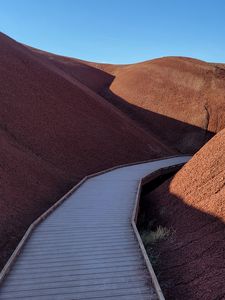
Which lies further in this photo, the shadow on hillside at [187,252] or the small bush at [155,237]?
the small bush at [155,237]

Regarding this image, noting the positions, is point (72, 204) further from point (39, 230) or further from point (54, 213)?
point (39, 230)

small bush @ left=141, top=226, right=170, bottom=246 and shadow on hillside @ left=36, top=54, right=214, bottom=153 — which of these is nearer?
small bush @ left=141, top=226, right=170, bottom=246

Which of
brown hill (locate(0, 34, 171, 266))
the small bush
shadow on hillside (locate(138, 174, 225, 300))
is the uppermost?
shadow on hillside (locate(138, 174, 225, 300))

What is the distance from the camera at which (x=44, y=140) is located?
1107 inches

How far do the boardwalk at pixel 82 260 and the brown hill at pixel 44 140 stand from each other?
1322mm

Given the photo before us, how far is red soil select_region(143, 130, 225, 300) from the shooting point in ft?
30.8

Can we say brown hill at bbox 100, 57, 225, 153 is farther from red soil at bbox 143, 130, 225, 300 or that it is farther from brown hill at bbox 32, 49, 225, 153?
red soil at bbox 143, 130, 225, 300

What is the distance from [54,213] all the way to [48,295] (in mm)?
6477

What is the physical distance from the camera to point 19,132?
27656 millimetres

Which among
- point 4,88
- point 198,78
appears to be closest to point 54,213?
point 4,88

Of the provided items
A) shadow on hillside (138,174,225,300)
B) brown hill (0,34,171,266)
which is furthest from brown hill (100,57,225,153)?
shadow on hillside (138,174,225,300)

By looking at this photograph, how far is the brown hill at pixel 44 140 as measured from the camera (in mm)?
15961

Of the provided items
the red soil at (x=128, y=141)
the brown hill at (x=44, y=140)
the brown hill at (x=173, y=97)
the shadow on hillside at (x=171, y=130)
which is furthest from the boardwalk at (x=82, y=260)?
the brown hill at (x=173, y=97)

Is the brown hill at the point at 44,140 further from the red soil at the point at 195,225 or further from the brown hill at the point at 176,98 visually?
the brown hill at the point at 176,98
